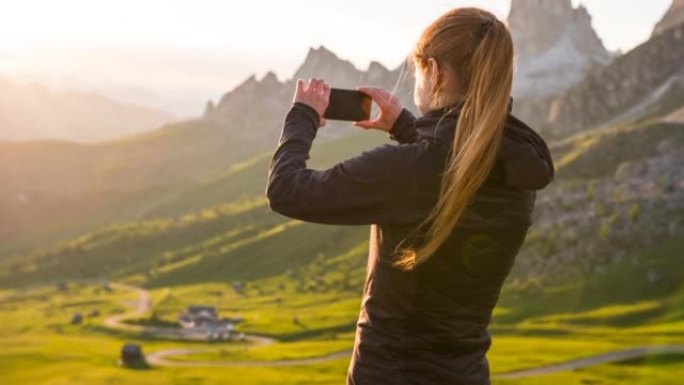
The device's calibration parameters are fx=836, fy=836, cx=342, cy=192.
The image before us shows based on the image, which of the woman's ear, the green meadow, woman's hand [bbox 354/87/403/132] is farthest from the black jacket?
the green meadow

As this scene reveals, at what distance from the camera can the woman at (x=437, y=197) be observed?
540 cm

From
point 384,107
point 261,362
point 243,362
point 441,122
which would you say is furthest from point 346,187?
point 243,362

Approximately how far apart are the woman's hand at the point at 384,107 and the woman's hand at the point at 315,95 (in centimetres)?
52

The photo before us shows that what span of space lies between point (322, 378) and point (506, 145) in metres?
63.9

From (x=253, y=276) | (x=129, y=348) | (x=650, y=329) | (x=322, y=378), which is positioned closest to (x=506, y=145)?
(x=322, y=378)

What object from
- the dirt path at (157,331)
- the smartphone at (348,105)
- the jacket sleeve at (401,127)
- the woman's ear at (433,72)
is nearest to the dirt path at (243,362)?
the dirt path at (157,331)

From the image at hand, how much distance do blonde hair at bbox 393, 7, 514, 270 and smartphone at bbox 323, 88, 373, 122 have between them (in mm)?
613

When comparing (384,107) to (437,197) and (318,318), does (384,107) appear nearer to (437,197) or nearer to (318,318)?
(437,197)

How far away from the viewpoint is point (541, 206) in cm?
15312

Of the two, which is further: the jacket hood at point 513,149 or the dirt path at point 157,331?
the dirt path at point 157,331

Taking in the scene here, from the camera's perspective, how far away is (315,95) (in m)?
5.96

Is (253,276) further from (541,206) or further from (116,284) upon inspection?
(541,206)

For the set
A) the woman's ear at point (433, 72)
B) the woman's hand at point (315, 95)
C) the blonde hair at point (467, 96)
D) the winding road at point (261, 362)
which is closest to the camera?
the blonde hair at point (467, 96)

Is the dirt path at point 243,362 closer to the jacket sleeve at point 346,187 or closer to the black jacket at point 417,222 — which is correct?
the black jacket at point 417,222
